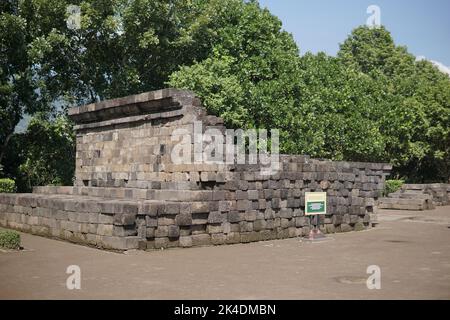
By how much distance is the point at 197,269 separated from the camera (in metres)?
10.2

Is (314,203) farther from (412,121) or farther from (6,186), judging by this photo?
(412,121)

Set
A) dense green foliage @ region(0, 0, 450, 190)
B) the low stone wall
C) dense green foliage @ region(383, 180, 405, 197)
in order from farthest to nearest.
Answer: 1. dense green foliage @ region(383, 180, 405, 197)
2. the low stone wall
3. dense green foliage @ region(0, 0, 450, 190)

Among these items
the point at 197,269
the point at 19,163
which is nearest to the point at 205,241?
the point at 197,269

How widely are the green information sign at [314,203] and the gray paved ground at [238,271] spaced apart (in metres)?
1.10

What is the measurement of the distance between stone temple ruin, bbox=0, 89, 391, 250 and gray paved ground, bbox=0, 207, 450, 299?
61 cm

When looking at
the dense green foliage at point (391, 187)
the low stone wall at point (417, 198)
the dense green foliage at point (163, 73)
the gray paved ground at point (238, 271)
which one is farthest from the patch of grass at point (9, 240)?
the dense green foliage at point (391, 187)

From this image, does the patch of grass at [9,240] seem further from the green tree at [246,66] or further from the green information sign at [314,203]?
the green tree at [246,66]

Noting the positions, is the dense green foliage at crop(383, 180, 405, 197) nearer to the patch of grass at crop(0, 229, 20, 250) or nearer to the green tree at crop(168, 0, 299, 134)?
the green tree at crop(168, 0, 299, 134)

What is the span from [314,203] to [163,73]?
18.5 m

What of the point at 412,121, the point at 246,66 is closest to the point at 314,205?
the point at 246,66

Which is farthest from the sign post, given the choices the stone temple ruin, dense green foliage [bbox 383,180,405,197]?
dense green foliage [bbox 383,180,405,197]

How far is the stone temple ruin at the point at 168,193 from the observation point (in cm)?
Result: 1316

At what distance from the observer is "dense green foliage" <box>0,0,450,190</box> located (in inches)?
1091

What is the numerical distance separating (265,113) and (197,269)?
2036 centimetres
